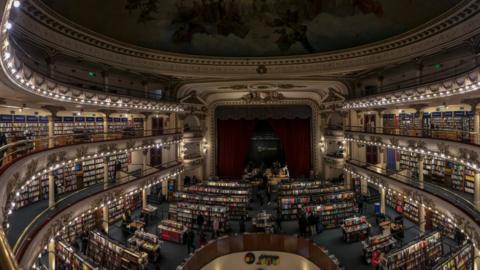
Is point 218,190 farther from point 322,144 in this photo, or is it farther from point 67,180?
point 322,144

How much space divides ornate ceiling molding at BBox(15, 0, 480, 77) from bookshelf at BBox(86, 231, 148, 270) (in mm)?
7614

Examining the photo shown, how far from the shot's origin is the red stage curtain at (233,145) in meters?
21.7

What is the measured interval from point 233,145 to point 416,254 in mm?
14310

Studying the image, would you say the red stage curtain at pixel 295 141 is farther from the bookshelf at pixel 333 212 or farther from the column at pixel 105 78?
the column at pixel 105 78

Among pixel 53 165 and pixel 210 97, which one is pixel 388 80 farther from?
pixel 53 165

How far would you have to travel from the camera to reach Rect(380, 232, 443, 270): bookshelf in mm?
9062

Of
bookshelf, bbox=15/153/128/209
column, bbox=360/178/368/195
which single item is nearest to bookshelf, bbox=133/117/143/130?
bookshelf, bbox=15/153/128/209

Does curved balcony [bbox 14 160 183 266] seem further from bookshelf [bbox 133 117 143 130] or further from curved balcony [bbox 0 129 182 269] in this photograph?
bookshelf [bbox 133 117 143 130]

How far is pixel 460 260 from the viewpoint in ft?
28.7

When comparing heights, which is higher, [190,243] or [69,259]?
[69,259]

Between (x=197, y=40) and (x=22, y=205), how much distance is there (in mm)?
10155

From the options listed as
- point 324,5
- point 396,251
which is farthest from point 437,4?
point 396,251

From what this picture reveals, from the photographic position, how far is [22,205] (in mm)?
9938

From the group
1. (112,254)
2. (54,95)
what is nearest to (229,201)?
(112,254)
